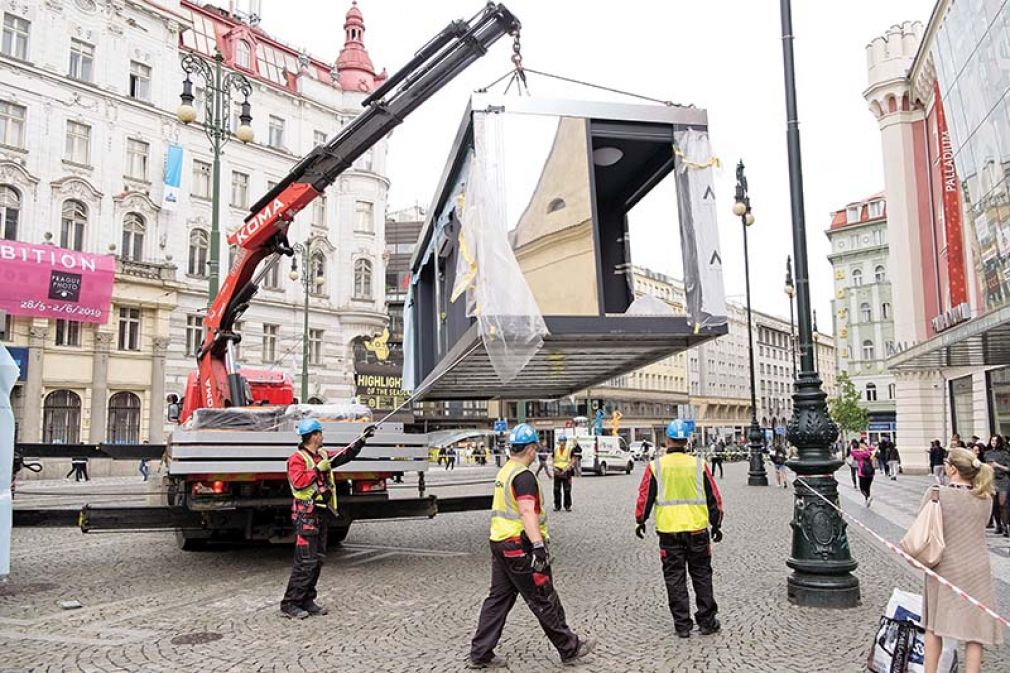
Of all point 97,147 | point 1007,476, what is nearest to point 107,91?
point 97,147

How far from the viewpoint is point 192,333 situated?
36156 mm

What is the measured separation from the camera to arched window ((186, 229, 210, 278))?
3634cm

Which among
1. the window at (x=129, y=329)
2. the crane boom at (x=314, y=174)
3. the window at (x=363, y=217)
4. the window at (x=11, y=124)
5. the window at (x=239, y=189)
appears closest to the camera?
the crane boom at (x=314, y=174)

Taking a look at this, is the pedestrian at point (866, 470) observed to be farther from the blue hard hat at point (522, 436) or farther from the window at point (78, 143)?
the window at point (78, 143)

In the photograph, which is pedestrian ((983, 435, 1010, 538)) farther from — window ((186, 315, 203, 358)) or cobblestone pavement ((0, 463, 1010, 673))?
window ((186, 315, 203, 358))

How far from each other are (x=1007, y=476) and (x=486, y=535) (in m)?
8.48

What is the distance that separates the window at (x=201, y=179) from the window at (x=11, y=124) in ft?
24.2

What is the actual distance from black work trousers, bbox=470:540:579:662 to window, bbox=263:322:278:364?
113 feet

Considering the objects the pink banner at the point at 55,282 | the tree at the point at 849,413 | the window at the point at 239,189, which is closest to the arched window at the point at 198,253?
the window at the point at 239,189

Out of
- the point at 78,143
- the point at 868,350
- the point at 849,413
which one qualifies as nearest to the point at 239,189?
the point at 78,143

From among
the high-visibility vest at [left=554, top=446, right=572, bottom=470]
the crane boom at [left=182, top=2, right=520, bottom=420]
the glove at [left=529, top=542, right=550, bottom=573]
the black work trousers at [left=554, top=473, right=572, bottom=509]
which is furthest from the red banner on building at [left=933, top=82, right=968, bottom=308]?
the glove at [left=529, top=542, right=550, bottom=573]

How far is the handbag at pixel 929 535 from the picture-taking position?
492 cm

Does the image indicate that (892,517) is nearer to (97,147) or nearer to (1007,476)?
(1007,476)

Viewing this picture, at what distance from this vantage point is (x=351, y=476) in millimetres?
9578
